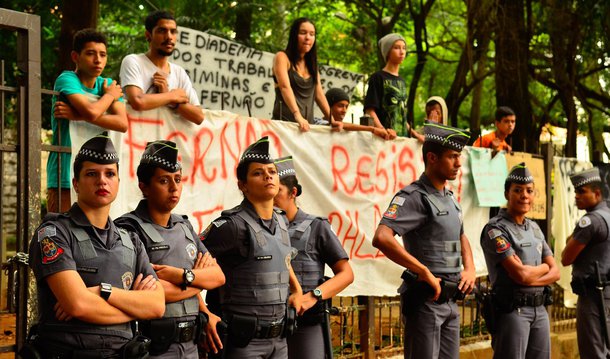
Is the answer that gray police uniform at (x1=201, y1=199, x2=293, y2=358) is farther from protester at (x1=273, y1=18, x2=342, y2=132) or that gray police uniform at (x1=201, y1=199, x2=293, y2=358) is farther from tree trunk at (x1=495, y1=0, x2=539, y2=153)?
tree trunk at (x1=495, y1=0, x2=539, y2=153)

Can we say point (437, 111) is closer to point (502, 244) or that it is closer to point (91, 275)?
point (502, 244)

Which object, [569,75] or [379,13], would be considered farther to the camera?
[379,13]

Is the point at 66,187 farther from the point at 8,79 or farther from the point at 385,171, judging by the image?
the point at 8,79

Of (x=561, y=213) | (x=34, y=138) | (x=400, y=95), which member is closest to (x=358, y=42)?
(x=561, y=213)

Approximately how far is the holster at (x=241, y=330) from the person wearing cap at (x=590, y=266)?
14.4 feet

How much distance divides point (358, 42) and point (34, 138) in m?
14.7

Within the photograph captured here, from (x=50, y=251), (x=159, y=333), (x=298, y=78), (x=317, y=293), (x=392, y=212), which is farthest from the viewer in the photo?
(x=298, y=78)

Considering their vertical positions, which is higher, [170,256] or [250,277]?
[170,256]

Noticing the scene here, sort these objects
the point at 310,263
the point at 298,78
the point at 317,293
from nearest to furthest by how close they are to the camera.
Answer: the point at 317,293, the point at 310,263, the point at 298,78

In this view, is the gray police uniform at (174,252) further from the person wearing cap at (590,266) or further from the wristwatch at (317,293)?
the person wearing cap at (590,266)

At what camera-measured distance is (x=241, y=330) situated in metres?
5.25

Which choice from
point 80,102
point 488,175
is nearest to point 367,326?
point 488,175

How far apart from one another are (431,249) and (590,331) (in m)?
2.80

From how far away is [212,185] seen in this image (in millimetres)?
6461
